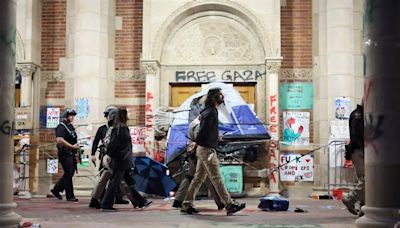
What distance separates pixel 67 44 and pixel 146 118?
3.09 meters

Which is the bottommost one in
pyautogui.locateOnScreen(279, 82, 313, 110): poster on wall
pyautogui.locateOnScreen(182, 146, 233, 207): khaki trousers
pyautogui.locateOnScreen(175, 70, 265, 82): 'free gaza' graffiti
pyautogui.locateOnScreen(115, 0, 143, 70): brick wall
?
pyautogui.locateOnScreen(182, 146, 233, 207): khaki trousers

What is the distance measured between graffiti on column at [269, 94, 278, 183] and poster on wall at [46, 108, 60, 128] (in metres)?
5.41

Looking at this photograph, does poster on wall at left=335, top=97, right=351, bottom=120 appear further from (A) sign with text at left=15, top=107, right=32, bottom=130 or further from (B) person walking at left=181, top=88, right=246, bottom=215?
(A) sign with text at left=15, top=107, right=32, bottom=130

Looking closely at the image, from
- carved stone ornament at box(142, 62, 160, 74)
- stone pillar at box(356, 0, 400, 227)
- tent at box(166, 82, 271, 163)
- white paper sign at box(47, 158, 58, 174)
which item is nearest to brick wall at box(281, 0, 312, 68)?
tent at box(166, 82, 271, 163)

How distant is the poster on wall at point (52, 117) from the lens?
1577cm

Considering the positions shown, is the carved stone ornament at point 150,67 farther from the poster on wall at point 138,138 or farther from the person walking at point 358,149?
the person walking at point 358,149

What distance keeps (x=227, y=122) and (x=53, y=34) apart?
5.39 m

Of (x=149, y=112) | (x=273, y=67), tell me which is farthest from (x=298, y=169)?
(x=149, y=112)

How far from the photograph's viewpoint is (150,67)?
14.8 meters

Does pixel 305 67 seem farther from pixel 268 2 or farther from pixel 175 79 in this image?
pixel 175 79

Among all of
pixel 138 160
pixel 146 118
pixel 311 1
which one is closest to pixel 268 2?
pixel 311 1

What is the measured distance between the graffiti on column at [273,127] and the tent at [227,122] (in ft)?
1.72

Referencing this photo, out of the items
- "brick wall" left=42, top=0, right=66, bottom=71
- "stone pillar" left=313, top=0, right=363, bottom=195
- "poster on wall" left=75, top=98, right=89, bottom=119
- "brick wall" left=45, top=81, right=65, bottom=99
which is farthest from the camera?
"brick wall" left=42, top=0, right=66, bottom=71

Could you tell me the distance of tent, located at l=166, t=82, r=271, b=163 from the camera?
13.7 meters
